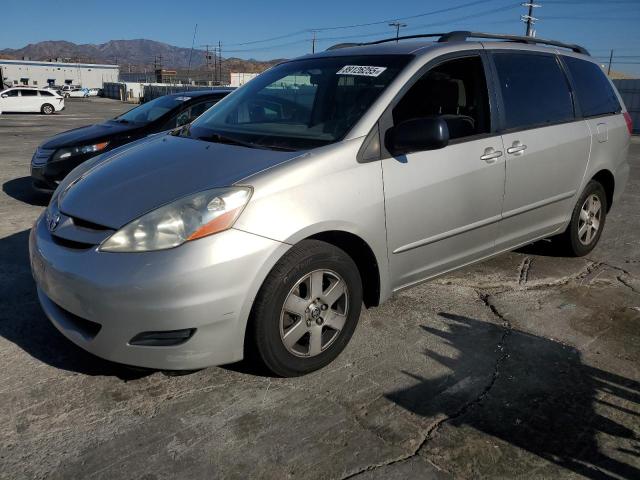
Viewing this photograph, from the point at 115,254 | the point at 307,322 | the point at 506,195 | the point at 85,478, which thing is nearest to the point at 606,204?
the point at 506,195

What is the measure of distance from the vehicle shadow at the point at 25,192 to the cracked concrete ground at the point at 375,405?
11.3ft

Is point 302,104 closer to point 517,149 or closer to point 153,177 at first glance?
point 153,177

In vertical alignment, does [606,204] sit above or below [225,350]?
above

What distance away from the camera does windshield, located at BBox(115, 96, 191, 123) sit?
7129 millimetres

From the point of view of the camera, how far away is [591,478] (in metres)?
2.16

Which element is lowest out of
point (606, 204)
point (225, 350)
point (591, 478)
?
point (591, 478)

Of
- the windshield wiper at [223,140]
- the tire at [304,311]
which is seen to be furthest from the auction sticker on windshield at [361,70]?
the tire at [304,311]

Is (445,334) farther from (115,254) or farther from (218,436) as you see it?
(115,254)

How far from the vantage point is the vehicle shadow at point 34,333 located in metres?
2.89

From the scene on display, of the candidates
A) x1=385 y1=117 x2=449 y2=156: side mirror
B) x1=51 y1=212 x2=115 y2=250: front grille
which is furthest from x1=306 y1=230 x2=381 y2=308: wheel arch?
x1=51 y1=212 x2=115 y2=250: front grille

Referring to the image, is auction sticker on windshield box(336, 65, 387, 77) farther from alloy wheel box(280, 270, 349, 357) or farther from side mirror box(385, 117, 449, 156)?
alloy wheel box(280, 270, 349, 357)

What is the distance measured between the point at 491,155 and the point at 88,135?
515cm

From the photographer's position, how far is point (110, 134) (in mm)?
6754

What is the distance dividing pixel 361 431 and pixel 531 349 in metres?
1.36
